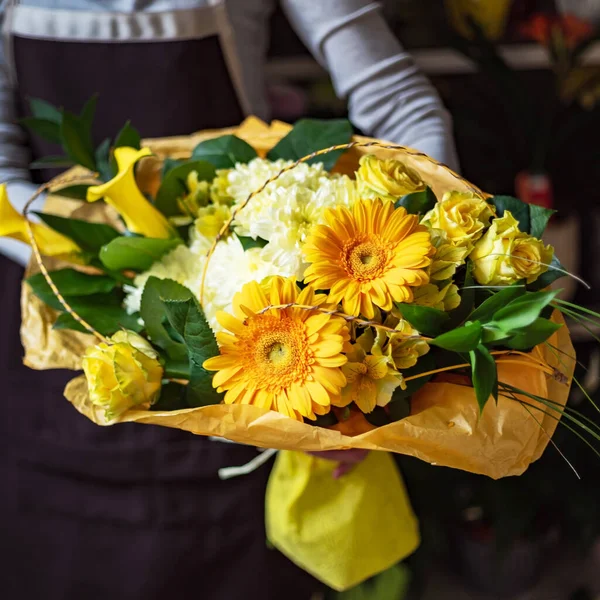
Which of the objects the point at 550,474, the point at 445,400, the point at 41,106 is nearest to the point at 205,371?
the point at 445,400

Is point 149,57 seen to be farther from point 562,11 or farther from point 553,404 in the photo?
point 562,11

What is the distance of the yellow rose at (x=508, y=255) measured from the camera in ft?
1.53

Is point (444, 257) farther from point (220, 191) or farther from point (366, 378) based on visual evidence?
point (220, 191)

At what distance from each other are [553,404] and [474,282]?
0.12 metres

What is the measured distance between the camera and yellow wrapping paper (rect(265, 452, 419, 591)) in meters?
0.75

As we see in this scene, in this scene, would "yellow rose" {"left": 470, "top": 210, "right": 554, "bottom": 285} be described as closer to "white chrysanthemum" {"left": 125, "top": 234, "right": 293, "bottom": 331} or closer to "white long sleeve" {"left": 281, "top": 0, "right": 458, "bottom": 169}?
"white chrysanthemum" {"left": 125, "top": 234, "right": 293, "bottom": 331}

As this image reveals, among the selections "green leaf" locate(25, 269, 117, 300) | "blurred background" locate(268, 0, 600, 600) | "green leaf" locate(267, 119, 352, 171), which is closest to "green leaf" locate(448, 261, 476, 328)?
"green leaf" locate(267, 119, 352, 171)

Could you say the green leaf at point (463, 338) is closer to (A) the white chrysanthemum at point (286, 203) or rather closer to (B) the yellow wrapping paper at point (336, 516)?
(A) the white chrysanthemum at point (286, 203)

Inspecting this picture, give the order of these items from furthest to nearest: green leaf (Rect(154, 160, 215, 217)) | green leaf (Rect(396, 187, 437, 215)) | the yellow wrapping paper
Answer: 1. the yellow wrapping paper
2. green leaf (Rect(154, 160, 215, 217))
3. green leaf (Rect(396, 187, 437, 215))

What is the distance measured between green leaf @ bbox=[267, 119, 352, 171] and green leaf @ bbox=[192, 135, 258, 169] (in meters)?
0.03

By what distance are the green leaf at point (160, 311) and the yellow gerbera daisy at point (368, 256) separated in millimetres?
146

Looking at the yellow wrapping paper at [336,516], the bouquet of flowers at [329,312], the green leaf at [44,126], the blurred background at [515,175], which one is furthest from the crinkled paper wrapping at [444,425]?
Answer: the blurred background at [515,175]

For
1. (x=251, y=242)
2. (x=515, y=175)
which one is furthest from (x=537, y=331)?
(x=515, y=175)

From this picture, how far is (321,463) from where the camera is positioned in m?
Result: 0.75
